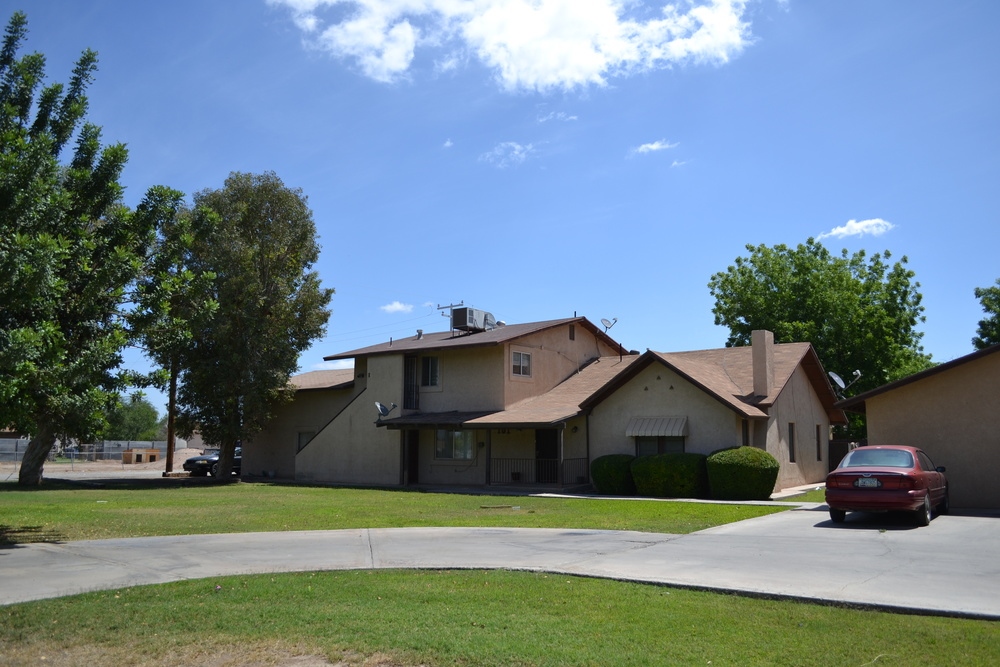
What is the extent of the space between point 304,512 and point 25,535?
634 centimetres

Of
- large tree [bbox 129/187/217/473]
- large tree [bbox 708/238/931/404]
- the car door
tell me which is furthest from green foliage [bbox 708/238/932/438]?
large tree [bbox 129/187/217/473]

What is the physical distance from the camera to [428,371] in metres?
34.2

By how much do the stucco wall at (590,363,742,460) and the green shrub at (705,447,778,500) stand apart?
50.9 inches

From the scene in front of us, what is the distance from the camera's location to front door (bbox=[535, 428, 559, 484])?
3044cm

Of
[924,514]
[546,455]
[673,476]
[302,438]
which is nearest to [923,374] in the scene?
[924,514]

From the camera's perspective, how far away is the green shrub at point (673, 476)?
24734mm

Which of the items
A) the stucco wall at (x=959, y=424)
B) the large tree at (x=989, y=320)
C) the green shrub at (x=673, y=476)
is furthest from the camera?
the large tree at (x=989, y=320)

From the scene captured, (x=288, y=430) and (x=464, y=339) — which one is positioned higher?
(x=464, y=339)

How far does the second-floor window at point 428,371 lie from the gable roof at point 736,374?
8112 mm

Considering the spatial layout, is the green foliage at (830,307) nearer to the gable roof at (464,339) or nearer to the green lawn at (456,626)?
the gable roof at (464,339)

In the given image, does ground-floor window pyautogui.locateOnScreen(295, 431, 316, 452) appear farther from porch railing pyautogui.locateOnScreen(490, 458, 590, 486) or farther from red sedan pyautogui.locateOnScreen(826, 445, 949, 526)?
red sedan pyautogui.locateOnScreen(826, 445, 949, 526)

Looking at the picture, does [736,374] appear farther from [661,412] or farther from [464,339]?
[464,339]

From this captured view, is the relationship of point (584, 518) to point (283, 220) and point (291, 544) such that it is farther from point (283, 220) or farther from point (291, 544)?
point (283, 220)

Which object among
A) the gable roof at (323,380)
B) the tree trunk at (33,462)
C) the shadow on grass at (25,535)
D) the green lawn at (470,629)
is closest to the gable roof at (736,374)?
the gable roof at (323,380)
